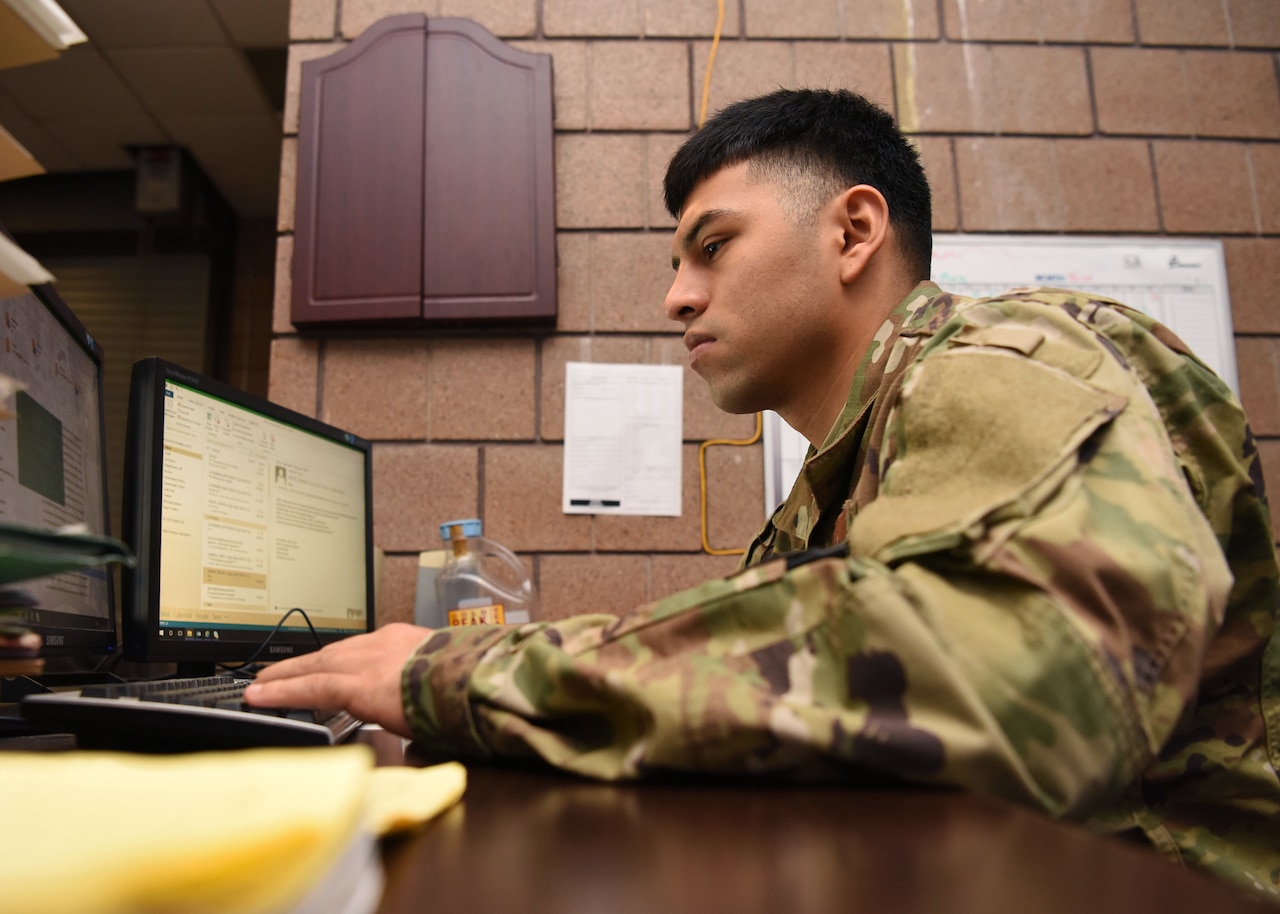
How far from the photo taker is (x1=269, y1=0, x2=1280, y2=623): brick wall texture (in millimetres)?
1623

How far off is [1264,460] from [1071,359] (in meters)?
1.53

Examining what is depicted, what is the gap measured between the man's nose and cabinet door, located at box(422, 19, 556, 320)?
1.67 ft

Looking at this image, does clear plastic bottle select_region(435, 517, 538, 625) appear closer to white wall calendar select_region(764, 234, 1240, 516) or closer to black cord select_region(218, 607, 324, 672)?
black cord select_region(218, 607, 324, 672)

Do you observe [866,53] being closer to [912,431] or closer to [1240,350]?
[1240,350]

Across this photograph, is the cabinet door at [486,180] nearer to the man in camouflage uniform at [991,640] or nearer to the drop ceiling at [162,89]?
the man in camouflage uniform at [991,640]

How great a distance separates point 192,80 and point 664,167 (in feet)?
6.54

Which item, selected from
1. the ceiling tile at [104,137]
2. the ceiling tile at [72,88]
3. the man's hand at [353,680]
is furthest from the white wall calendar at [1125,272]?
the ceiling tile at [104,137]

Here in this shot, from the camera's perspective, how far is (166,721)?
490 millimetres

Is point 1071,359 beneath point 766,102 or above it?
beneath

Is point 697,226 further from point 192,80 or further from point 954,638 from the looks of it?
point 192,80

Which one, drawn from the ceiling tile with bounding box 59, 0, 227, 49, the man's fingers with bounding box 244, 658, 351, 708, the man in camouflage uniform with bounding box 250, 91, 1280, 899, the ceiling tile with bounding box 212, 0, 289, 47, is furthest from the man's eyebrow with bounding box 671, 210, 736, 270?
the ceiling tile with bounding box 59, 0, 227, 49

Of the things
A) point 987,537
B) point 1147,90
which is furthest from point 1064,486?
point 1147,90

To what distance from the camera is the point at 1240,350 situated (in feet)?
5.83

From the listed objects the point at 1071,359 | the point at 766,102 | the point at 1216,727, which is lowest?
the point at 1216,727
